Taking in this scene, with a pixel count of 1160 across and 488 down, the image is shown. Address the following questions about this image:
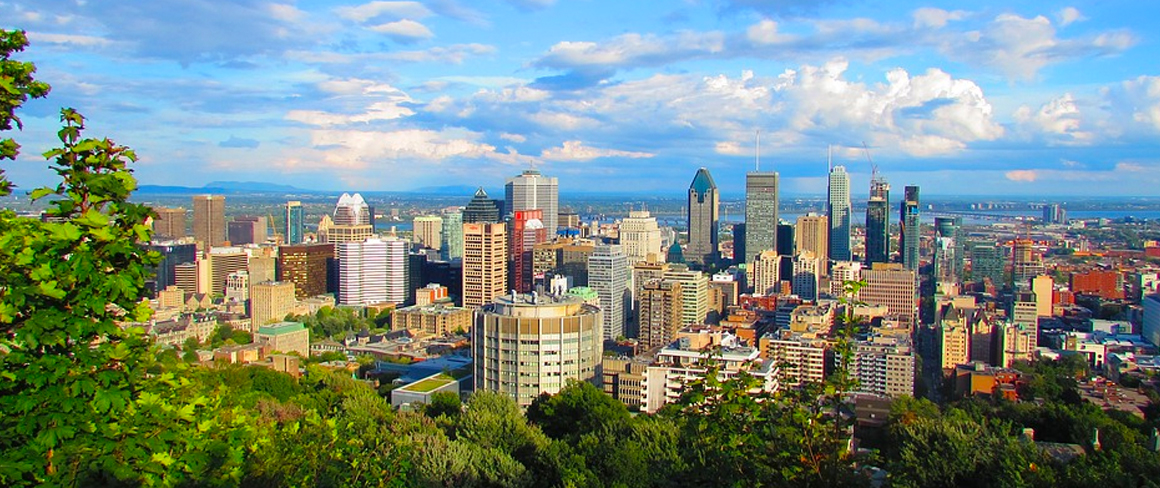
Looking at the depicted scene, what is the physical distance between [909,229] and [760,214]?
33.8 feet

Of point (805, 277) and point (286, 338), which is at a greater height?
point (805, 277)

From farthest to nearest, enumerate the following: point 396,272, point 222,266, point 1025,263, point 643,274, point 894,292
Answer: point 222,266 → point 1025,263 → point 396,272 → point 643,274 → point 894,292

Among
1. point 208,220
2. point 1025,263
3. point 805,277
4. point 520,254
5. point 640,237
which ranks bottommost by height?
point 805,277

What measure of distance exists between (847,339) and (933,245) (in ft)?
173

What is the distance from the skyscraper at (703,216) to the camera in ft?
199

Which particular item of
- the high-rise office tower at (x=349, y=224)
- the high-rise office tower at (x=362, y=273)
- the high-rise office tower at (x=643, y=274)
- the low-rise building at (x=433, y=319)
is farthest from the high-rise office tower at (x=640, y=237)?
the low-rise building at (x=433, y=319)

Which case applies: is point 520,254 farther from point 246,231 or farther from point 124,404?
point 124,404

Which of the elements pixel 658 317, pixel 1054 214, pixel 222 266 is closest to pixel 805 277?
pixel 658 317

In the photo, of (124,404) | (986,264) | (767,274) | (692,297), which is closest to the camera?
(124,404)

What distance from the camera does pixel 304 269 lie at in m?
41.6

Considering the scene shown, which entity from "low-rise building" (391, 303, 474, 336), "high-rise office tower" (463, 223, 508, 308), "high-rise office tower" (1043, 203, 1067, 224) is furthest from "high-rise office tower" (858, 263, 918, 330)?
"high-rise office tower" (1043, 203, 1067, 224)

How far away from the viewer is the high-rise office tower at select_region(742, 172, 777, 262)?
5484 centimetres

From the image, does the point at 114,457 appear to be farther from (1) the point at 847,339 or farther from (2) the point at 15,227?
(1) the point at 847,339

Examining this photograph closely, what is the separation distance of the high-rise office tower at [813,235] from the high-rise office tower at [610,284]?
21778 millimetres
